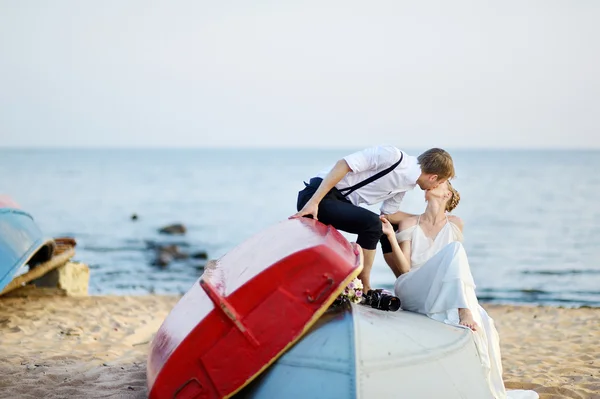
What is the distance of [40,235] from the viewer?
8039mm

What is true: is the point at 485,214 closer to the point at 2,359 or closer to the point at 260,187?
the point at 260,187

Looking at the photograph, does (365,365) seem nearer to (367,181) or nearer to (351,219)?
(351,219)

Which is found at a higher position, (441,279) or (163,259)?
(441,279)

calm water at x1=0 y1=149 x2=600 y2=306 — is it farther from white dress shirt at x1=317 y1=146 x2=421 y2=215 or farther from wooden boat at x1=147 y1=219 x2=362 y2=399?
A: wooden boat at x1=147 y1=219 x2=362 y2=399

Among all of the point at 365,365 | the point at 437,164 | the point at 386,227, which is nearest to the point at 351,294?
the point at 365,365

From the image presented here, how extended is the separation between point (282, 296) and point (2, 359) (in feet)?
11.6

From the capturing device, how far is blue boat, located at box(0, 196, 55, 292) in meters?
6.61

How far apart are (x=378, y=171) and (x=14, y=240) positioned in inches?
171

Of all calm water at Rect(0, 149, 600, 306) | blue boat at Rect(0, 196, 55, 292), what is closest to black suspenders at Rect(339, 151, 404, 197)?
blue boat at Rect(0, 196, 55, 292)

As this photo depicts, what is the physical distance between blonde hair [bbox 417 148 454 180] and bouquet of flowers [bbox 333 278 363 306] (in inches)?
47.2

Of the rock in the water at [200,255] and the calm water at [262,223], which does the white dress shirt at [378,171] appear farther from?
the rock in the water at [200,255]

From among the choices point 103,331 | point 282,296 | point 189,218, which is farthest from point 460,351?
point 189,218

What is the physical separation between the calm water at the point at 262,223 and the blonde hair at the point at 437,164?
8.82m

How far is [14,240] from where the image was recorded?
278 inches
